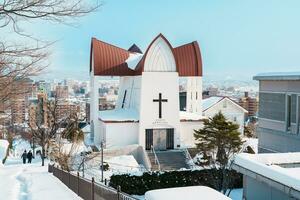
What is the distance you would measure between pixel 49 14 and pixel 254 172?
5276 mm

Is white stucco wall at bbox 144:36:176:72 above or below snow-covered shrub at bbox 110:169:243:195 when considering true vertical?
above

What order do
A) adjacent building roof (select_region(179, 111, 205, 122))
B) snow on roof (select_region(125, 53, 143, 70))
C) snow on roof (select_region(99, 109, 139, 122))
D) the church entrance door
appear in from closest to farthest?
the church entrance door, snow on roof (select_region(99, 109, 139, 122)), adjacent building roof (select_region(179, 111, 205, 122)), snow on roof (select_region(125, 53, 143, 70))

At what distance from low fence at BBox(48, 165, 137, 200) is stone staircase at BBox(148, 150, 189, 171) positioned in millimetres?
14322

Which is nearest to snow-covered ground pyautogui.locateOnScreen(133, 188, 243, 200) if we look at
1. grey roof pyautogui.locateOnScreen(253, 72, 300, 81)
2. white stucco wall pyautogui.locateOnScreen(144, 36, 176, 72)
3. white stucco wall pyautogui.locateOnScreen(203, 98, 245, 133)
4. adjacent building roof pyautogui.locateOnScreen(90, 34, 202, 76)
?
grey roof pyautogui.locateOnScreen(253, 72, 300, 81)

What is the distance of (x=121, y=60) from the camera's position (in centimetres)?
3575

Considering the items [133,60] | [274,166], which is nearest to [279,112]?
[274,166]

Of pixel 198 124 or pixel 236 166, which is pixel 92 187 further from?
pixel 198 124

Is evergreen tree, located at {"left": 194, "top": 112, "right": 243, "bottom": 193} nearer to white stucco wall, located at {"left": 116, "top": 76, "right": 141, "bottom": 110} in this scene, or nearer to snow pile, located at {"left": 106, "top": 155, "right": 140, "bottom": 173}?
snow pile, located at {"left": 106, "top": 155, "right": 140, "bottom": 173}

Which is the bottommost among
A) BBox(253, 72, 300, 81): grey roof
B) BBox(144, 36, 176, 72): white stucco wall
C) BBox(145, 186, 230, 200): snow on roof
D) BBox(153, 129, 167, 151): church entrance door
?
BBox(153, 129, 167, 151): church entrance door

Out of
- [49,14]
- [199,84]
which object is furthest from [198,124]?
[49,14]

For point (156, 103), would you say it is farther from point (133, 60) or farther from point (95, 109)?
point (95, 109)

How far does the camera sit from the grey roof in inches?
612

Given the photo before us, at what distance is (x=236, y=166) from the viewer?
935 cm

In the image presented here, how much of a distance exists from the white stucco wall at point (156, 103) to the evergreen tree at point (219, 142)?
8.62 metres
